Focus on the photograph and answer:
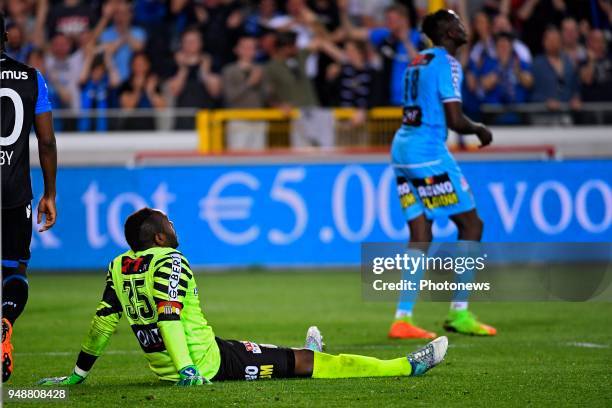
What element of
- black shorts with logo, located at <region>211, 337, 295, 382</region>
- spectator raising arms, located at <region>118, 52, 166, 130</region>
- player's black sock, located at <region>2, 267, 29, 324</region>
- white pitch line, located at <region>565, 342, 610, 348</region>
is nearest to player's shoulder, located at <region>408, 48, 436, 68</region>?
white pitch line, located at <region>565, 342, 610, 348</region>

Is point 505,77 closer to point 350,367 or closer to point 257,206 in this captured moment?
point 257,206

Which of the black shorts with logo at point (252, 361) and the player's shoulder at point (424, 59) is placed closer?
the black shorts with logo at point (252, 361)

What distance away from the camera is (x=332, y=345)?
29.7 ft

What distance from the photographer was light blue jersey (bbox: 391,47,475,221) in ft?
31.3

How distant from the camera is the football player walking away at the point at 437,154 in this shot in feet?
31.3

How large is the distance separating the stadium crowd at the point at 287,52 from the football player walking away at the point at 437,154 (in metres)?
6.86

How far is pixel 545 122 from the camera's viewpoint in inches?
666

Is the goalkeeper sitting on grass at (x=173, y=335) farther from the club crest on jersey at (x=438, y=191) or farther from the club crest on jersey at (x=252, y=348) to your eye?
the club crest on jersey at (x=438, y=191)

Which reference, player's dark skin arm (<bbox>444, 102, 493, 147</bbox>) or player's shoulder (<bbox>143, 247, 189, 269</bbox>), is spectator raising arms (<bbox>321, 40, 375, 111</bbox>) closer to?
player's dark skin arm (<bbox>444, 102, 493, 147</bbox>)

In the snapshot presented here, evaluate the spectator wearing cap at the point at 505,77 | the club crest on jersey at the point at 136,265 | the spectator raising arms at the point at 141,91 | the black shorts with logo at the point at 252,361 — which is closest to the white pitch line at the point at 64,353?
the black shorts with logo at the point at 252,361

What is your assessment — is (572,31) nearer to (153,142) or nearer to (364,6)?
(364,6)

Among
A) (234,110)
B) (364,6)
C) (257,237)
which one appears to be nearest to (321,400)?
(257,237)

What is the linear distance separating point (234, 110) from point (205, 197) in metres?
2.21

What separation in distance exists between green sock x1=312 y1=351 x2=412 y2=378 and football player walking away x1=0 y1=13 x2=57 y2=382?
1.78 meters
